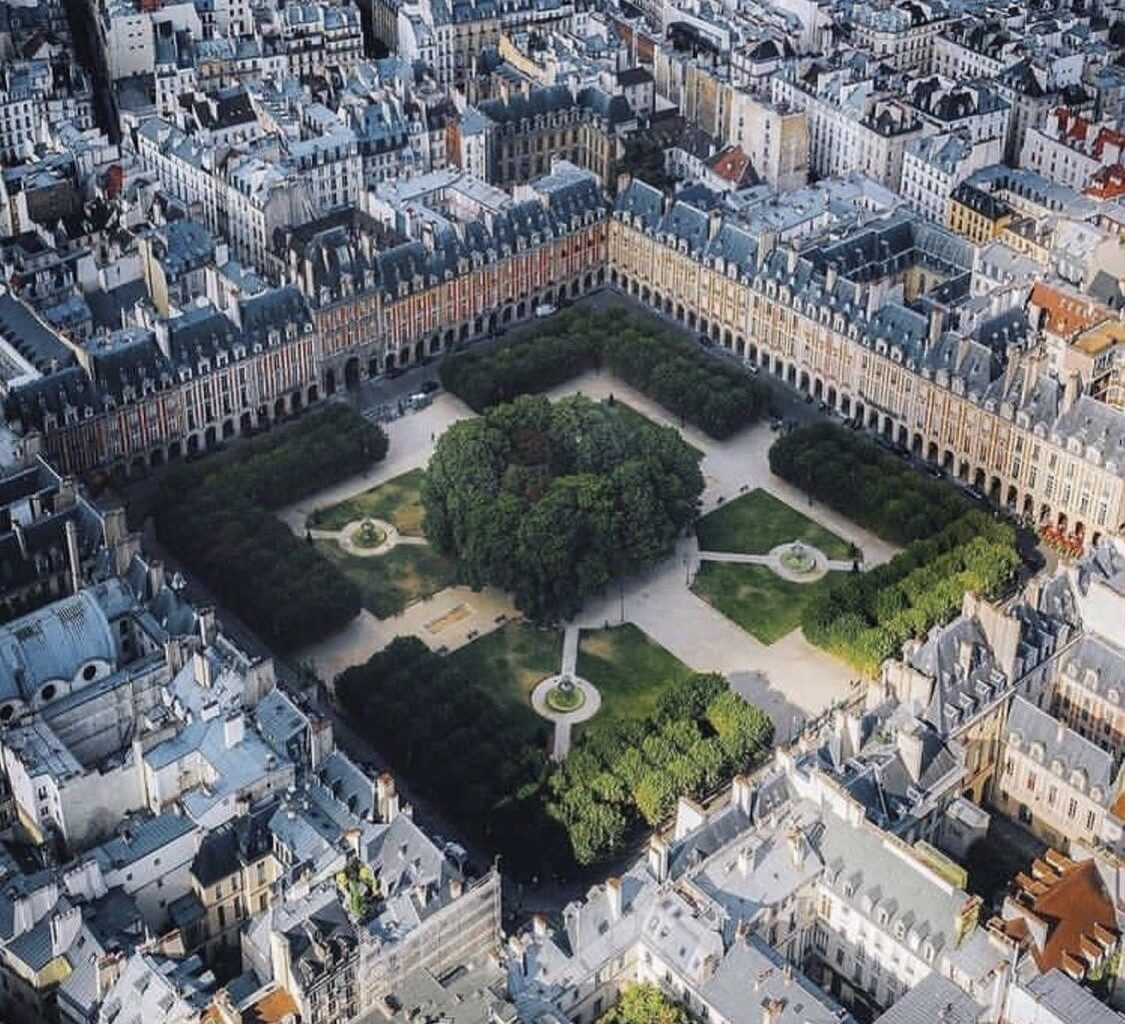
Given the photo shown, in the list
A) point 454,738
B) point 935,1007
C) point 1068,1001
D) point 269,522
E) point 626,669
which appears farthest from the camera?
point 269,522

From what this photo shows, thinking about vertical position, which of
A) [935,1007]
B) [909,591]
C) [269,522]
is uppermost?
[935,1007]

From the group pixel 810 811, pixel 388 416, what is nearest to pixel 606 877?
pixel 810 811

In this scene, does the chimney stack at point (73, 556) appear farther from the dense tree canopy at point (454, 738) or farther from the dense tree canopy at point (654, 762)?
the dense tree canopy at point (654, 762)

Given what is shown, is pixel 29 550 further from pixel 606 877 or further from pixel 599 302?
pixel 599 302

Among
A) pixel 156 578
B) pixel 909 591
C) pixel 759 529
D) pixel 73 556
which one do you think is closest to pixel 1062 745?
pixel 909 591

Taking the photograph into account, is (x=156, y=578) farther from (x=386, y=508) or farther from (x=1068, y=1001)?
(x=1068, y=1001)
